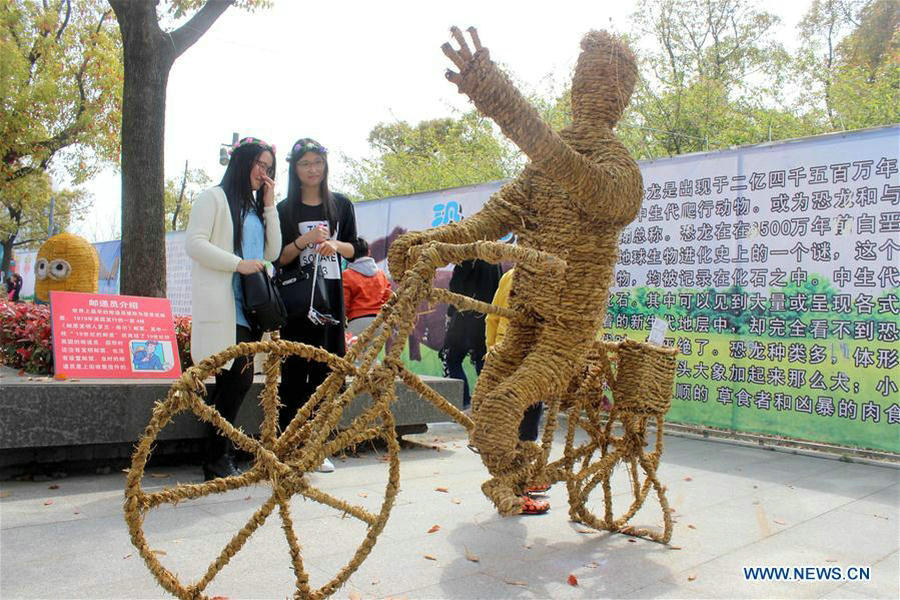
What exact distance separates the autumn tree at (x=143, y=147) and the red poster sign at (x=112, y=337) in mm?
1153

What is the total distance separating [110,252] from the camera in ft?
47.5

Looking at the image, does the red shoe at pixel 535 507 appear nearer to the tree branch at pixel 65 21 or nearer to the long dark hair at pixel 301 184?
the long dark hair at pixel 301 184

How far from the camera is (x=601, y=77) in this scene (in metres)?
2.98

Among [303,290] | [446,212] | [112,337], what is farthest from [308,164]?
[446,212]

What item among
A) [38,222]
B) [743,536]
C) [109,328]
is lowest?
[743,536]

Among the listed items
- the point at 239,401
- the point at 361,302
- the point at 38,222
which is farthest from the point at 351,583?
the point at 38,222

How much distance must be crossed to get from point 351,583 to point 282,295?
1.95 metres

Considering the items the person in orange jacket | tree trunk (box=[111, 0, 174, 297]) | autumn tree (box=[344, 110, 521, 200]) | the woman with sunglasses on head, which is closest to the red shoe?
the woman with sunglasses on head

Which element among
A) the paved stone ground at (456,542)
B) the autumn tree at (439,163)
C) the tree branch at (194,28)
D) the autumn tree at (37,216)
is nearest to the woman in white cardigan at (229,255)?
the paved stone ground at (456,542)

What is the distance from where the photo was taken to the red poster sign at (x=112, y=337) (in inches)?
179

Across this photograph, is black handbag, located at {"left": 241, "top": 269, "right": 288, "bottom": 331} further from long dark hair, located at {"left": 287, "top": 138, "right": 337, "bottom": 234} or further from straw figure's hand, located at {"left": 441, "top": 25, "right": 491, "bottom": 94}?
straw figure's hand, located at {"left": 441, "top": 25, "right": 491, "bottom": 94}

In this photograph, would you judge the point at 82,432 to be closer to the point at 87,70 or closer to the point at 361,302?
the point at 361,302

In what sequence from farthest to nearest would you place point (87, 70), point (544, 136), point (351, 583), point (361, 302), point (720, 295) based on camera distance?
point (87, 70)
point (720, 295)
point (361, 302)
point (351, 583)
point (544, 136)

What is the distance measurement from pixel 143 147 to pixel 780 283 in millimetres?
5286
